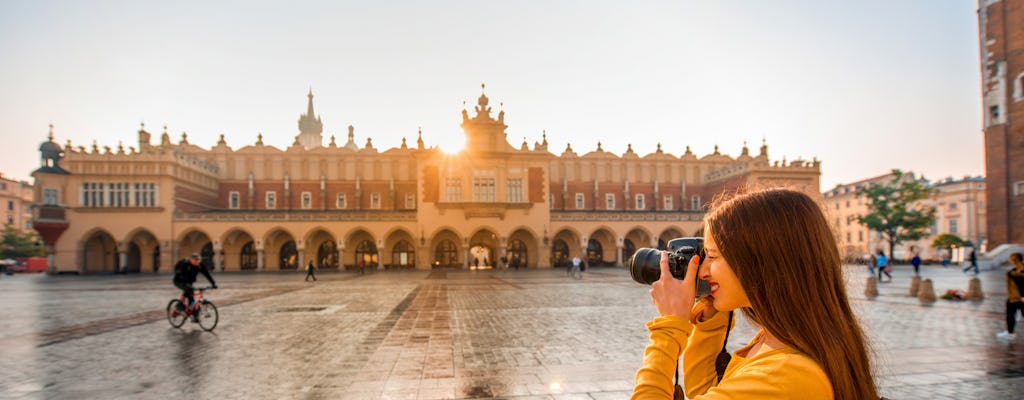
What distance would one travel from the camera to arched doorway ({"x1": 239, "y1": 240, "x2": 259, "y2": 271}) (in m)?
39.9

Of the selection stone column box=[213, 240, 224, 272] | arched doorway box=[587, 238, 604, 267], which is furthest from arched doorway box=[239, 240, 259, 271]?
arched doorway box=[587, 238, 604, 267]

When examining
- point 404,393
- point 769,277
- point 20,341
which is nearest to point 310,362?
point 404,393

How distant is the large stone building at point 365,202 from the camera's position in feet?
119

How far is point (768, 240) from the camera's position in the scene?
1.46m

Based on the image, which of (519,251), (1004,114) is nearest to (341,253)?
(519,251)

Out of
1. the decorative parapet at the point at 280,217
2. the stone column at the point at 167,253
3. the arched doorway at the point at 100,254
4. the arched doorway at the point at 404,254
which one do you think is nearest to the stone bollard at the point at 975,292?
the decorative parapet at the point at 280,217

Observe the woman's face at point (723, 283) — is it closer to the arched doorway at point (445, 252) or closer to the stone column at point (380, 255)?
the stone column at point (380, 255)

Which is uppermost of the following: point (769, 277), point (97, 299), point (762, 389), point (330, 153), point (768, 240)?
point (330, 153)

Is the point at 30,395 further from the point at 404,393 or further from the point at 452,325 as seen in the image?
the point at 452,325

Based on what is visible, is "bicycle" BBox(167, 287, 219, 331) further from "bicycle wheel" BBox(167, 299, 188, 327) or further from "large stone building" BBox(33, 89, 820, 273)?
"large stone building" BBox(33, 89, 820, 273)

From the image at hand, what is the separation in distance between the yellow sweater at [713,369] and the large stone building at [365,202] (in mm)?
32719

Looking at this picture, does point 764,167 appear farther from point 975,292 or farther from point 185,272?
point 185,272

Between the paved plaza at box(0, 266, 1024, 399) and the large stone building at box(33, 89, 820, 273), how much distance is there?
23790 millimetres

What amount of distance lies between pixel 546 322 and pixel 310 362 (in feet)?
16.2
